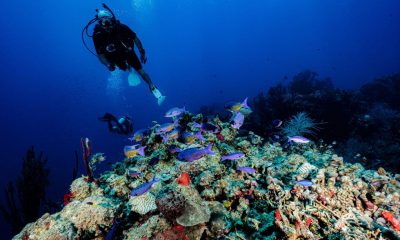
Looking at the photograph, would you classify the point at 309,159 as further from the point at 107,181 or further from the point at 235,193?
the point at 107,181

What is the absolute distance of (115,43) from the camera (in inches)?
191

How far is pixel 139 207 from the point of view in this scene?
260 centimetres

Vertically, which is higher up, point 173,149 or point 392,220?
point 173,149

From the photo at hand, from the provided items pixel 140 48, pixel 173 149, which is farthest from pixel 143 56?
pixel 173 149

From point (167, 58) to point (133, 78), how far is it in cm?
12543

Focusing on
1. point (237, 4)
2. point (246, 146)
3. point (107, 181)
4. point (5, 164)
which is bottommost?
point (107, 181)

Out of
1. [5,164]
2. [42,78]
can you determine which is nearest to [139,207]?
[5,164]

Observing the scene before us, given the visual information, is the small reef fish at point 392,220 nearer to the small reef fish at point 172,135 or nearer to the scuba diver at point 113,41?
the small reef fish at point 172,135

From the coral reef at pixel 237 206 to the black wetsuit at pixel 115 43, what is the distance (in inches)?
114

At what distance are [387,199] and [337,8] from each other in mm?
161496

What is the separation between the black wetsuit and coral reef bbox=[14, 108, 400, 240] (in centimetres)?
290

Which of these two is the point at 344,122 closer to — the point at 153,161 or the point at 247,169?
the point at 247,169

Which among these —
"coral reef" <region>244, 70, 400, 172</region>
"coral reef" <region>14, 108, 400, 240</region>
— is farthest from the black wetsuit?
"coral reef" <region>244, 70, 400, 172</region>

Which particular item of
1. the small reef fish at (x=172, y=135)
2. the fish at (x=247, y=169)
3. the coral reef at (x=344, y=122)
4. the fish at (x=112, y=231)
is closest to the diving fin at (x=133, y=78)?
the small reef fish at (x=172, y=135)
